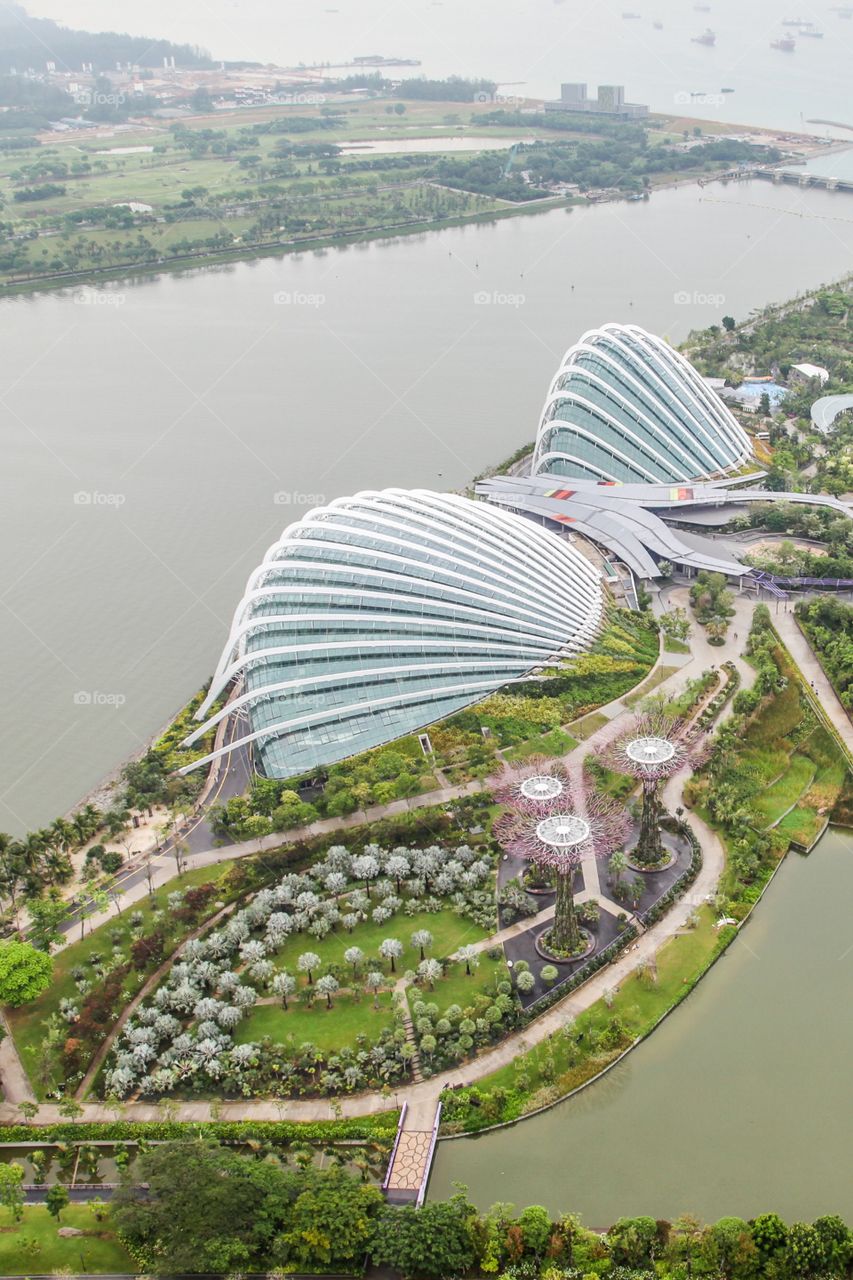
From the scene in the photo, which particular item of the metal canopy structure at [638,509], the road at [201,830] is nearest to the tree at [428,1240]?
the road at [201,830]

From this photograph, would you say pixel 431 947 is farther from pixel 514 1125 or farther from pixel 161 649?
pixel 161 649

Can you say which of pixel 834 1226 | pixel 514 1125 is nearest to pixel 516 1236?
pixel 514 1125

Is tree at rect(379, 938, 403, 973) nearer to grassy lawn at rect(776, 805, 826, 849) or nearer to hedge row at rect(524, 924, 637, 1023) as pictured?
hedge row at rect(524, 924, 637, 1023)

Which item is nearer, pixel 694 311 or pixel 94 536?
pixel 94 536

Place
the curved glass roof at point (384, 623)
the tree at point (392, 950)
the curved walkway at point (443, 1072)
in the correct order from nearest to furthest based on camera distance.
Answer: the curved walkway at point (443, 1072) → the tree at point (392, 950) → the curved glass roof at point (384, 623)

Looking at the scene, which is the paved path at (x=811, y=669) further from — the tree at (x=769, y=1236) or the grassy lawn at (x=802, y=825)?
the tree at (x=769, y=1236)

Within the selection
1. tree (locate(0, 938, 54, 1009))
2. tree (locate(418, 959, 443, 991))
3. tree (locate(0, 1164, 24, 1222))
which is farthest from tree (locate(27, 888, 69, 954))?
tree (locate(418, 959, 443, 991))

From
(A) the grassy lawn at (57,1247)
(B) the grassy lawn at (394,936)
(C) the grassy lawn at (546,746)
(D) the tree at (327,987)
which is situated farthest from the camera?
(C) the grassy lawn at (546,746)

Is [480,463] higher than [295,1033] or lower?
higher
